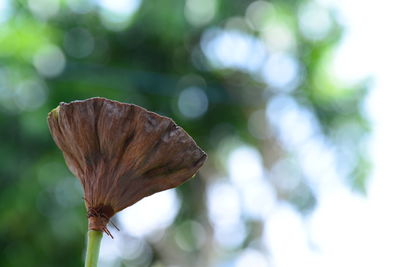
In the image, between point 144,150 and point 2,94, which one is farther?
point 2,94

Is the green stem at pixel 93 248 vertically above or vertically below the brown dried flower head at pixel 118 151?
below

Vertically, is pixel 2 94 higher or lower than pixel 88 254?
lower

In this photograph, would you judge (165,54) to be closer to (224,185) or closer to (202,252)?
(224,185)

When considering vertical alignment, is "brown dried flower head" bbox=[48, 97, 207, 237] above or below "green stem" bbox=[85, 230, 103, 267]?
above

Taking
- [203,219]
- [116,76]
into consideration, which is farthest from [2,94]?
[203,219]
